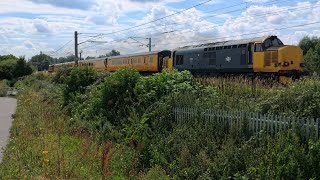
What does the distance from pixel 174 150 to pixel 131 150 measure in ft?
5.88

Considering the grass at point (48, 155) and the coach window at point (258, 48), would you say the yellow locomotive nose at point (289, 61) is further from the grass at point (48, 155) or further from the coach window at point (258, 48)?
the grass at point (48, 155)

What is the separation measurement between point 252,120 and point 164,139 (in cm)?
304

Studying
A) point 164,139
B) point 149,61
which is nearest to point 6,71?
point 149,61

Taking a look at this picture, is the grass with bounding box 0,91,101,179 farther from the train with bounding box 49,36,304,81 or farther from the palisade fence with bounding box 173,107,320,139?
the train with bounding box 49,36,304,81

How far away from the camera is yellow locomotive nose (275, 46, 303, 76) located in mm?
23609

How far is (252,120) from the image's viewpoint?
9352mm

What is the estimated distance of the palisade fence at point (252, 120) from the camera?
7887 millimetres

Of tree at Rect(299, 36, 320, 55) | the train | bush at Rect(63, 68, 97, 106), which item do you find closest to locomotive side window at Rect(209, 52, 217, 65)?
the train

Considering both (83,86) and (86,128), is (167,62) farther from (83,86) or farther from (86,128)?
(86,128)

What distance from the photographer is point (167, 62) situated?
36.9m

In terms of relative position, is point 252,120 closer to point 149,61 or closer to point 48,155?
point 48,155

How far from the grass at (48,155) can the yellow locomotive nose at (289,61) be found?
526 inches

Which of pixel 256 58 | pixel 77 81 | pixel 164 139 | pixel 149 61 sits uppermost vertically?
pixel 149 61

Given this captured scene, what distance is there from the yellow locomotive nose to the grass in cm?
1336
